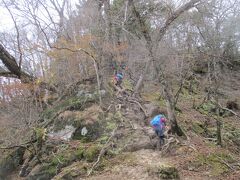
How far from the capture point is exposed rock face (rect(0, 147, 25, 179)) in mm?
12488

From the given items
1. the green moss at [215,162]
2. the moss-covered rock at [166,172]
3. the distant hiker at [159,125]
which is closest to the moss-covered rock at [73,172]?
the moss-covered rock at [166,172]

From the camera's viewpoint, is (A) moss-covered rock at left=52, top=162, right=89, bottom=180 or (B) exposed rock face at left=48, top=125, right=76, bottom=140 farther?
(B) exposed rock face at left=48, top=125, right=76, bottom=140

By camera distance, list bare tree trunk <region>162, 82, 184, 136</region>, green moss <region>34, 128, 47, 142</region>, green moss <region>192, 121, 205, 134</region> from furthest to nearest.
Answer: green moss <region>192, 121, 205, 134</region> → green moss <region>34, 128, 47, 142</region> → bare tree trunk <region>162, 82, 184, 136</region>

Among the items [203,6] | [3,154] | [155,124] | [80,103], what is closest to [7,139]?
[3,154]

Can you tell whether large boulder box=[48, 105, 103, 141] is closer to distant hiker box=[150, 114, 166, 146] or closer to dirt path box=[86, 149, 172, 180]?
dirt path box=[86, 149, 172, 180]

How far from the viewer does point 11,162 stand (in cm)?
1271

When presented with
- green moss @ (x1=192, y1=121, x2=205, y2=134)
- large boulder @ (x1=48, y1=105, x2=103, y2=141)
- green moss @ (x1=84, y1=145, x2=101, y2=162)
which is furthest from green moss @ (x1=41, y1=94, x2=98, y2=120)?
green moss @ (x1=192, y1=121, x2=205, y2=134)

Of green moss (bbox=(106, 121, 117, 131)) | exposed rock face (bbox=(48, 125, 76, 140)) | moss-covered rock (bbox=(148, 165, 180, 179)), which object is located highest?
green moss (bbox=(106, 121, 117, 131))

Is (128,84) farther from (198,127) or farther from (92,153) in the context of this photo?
(92,153)

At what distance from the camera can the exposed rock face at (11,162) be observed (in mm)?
12488

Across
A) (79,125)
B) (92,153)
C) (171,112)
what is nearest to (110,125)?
(79,125)

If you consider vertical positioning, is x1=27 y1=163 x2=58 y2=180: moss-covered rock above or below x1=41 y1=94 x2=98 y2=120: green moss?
below

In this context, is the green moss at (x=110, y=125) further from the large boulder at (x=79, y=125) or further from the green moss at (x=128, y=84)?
the green moss at (x=128, y=84)

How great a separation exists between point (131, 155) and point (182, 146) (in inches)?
70.9
